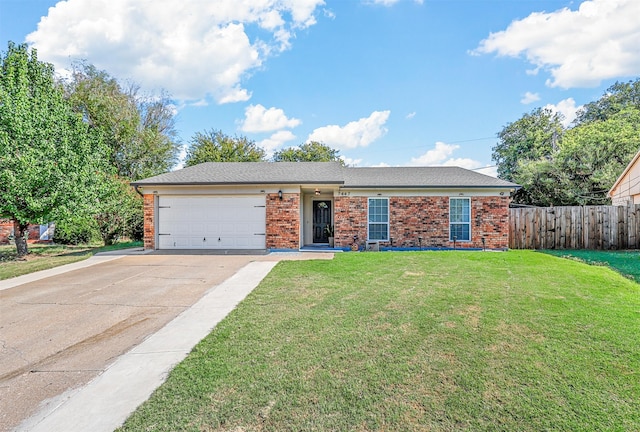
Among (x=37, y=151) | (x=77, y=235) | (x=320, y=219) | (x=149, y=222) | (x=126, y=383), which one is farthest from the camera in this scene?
(x=77, y=235)

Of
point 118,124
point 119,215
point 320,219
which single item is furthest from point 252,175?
point 118,124

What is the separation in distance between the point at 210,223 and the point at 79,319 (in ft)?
24.2

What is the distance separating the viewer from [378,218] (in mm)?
12383

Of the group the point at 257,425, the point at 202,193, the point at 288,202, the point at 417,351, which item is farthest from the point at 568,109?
the point at 257,425

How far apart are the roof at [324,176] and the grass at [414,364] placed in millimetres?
6496

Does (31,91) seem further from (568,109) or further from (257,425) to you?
(568,109)

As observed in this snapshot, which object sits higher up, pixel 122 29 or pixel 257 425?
pixel 122 29

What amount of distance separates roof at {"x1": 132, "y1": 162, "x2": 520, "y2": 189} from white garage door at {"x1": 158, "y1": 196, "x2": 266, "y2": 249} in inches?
29.4

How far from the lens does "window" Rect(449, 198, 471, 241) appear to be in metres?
12.2

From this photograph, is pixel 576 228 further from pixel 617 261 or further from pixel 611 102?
pixel 611 102

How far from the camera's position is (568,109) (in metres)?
27.7

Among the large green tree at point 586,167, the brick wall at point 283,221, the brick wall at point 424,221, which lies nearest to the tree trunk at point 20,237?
the brick wall at point 283,221

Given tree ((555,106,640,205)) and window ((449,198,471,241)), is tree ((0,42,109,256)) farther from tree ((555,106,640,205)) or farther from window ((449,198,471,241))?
tree ((555,106,640,205))

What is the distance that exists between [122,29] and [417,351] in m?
16.3
